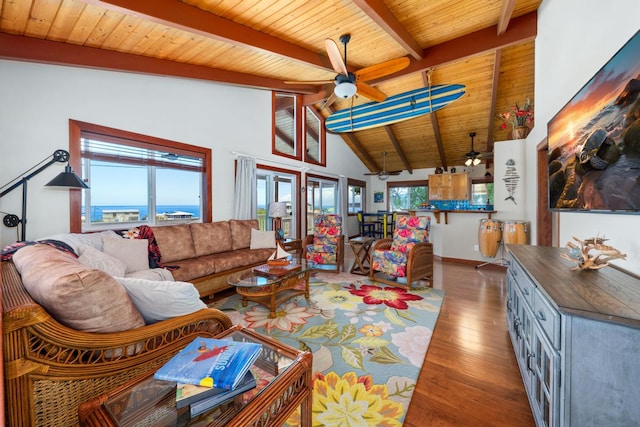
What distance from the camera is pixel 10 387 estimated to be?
0.79 m

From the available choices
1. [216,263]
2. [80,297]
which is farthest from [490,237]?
[80,297]

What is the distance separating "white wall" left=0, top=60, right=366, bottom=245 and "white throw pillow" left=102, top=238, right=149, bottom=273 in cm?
64

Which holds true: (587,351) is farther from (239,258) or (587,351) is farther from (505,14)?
(505,14)

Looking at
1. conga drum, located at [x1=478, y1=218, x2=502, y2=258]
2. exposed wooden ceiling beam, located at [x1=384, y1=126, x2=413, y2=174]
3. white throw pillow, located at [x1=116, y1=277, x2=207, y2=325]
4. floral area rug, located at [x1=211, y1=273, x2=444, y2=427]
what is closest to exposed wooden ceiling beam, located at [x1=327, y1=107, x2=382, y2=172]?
exposed wooden ceiling beam, located at [x1=384, y1=126, x2=413, y2=174]

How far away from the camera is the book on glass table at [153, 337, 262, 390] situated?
869 mm

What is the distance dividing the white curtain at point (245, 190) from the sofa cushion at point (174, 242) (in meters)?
1.11

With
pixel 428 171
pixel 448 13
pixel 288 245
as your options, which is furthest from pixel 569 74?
pixel 428 171

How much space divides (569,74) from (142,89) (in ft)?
15.4

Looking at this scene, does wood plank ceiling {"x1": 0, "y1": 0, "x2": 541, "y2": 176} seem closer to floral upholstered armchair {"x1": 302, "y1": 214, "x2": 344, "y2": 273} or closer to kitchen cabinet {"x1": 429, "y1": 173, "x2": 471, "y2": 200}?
floral upholstered armchair {"x1": 302, "y1": 214, "x2": 344, "y2": 273}

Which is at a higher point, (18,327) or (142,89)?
(142,89)

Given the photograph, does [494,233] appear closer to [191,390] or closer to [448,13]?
[448,13]

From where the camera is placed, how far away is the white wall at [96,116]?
2.51 m

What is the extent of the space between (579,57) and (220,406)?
3.27 m

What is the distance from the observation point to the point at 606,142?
1426 millimetres
